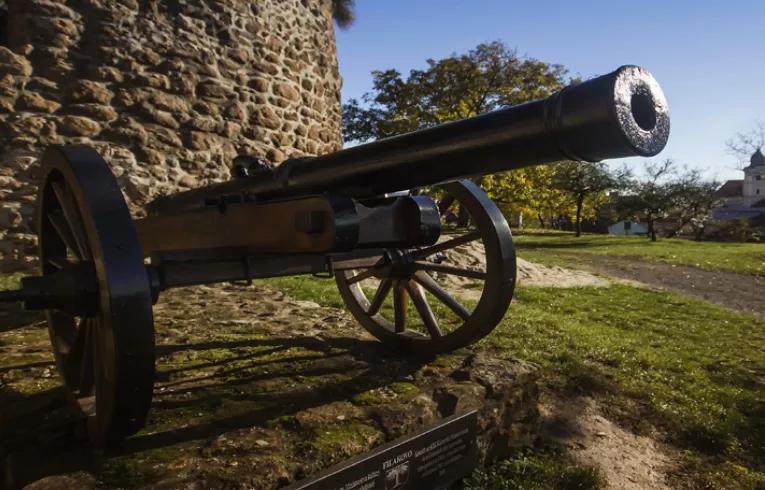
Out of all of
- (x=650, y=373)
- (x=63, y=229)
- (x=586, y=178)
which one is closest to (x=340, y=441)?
(x=63, y=229)

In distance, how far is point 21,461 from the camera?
68.2 inches

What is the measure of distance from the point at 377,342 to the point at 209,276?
4.38 ft

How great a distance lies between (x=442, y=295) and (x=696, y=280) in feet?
29.0

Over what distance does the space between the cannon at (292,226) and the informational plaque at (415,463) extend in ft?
2.04

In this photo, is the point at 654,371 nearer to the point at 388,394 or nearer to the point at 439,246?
the point at 439,246

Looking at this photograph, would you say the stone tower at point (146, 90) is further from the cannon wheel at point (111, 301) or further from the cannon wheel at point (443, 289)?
the cannon wheel at point (111, 301)

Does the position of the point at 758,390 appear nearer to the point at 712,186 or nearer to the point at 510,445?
the point at 510,445

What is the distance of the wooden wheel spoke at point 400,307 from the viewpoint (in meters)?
3.19

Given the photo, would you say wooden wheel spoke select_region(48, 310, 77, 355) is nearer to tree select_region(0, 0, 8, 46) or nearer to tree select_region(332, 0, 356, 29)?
tree select_region(0, 0, 8, 46)

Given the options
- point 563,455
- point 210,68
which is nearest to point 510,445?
point 563,455

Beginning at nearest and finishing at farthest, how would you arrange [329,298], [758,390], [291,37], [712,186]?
1. [758,390]
2. [329,298]
3. [291,37]
4. [712,186]

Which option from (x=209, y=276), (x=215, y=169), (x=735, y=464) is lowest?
(x=735, y=464)

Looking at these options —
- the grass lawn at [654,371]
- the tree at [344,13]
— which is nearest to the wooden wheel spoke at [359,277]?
the grass lawn at [654,371]

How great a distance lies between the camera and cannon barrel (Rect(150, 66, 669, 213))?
5.05 feet
